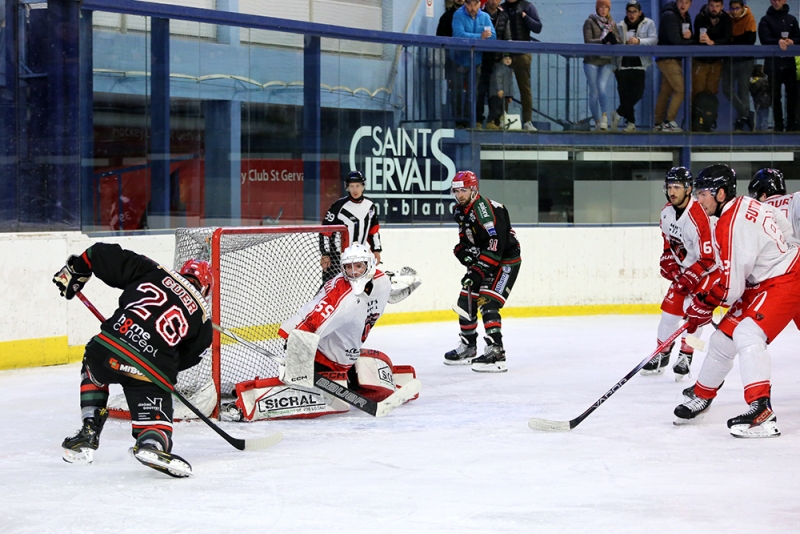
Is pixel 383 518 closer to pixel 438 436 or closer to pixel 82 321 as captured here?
pixel 438 436

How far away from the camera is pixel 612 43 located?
389 inches

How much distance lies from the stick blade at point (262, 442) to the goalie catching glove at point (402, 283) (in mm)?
1161

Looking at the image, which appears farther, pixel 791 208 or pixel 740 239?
pixel 791 208

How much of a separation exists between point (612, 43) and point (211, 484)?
7.43 meters

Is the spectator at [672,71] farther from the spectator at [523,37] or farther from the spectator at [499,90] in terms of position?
the spectator at [499,90]

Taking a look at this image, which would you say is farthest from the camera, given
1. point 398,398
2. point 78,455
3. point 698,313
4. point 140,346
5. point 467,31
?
point 467,31

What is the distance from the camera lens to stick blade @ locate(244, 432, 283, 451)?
4.05m

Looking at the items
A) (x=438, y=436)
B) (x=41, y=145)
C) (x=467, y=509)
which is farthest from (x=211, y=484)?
(x=41, y=145)

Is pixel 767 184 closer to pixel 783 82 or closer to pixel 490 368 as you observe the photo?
pixel 490 368

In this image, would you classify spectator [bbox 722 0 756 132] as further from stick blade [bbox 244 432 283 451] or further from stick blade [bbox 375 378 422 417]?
stick blade [bbox 244 432 283 451]

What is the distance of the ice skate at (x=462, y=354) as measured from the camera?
646 cm

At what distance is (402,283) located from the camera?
513 cm

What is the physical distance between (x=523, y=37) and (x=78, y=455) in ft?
22.7

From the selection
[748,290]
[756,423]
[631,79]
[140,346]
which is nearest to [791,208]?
[748,290]
